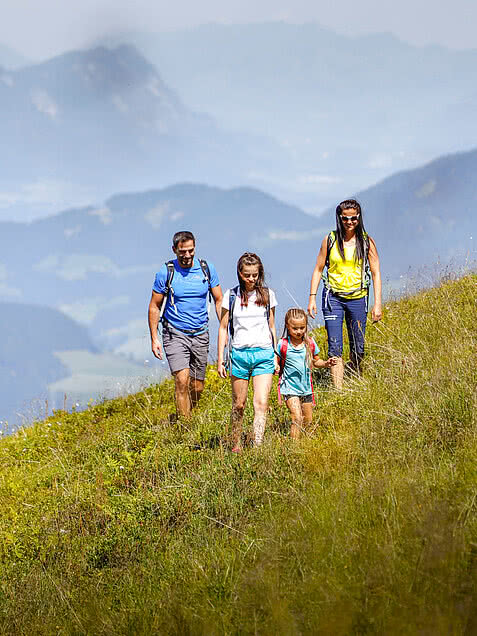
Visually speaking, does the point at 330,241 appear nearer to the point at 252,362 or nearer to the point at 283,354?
the point at 283,354

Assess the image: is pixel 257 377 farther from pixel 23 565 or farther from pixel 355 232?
pixel 23 565

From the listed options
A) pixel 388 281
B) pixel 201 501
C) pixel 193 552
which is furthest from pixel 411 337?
pixel 193 552

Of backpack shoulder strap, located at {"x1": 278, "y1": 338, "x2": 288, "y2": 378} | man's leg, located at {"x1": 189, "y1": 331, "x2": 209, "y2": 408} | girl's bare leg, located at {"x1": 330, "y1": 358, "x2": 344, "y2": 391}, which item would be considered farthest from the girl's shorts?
man's leg, located at {"x1": 189, "y1": 331, "x2": 209, "y2": 408}

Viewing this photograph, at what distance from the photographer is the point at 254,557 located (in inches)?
163

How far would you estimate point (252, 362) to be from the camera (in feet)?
22.2

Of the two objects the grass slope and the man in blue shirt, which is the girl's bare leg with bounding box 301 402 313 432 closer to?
the grass slope

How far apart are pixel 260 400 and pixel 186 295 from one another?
1.97m

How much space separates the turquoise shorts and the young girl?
15cm

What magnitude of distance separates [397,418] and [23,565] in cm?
349

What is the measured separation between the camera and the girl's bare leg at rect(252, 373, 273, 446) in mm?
6577

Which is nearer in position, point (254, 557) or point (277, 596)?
point (277, 596)

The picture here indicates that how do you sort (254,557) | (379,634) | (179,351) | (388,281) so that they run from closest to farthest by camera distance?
(379,634)
(254,557)
(179,351)
(388,281)

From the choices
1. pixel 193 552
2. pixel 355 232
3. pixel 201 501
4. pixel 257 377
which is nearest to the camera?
pixel 193 552

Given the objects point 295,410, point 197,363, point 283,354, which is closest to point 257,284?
point 283,354
